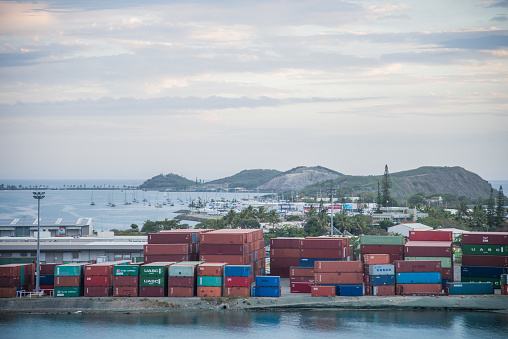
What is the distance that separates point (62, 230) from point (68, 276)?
2065cm

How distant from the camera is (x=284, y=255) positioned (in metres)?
44.2

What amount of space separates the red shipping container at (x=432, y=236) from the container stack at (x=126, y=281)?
20.1 meters

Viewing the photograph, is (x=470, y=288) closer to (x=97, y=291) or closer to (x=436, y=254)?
(x=436, y=254)

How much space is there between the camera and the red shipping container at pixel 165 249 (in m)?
40.9

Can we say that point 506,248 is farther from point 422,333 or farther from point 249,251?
point 249,251

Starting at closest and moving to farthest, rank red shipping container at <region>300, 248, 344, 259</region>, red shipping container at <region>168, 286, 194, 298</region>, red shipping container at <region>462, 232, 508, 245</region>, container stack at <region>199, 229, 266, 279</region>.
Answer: red shipping container at <region>168, 286, 194, 298</region>, container stack at <region>199, 229, 266, 279</region>, red shipping container at <region>462, 232, 508, 245</region>, red shipping container at <region>300, 248, 344, 259</region>

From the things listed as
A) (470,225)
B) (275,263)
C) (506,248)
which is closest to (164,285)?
(275,263)

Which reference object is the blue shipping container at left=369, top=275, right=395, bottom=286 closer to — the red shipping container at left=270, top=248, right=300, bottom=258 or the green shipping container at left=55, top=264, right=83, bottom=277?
the red shipping container at left=270, top=248, right=300, bottom=258

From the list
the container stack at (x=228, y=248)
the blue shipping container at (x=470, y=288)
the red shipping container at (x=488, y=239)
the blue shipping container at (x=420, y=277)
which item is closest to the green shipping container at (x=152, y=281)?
the container stack at (x=228, y=248)

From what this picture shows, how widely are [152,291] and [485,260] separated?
22654mm

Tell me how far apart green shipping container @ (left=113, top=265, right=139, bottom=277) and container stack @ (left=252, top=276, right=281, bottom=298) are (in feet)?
25.6

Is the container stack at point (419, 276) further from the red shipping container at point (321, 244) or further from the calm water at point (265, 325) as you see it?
the red shipping container at point (321, 244)

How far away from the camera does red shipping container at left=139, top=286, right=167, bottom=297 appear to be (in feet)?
125

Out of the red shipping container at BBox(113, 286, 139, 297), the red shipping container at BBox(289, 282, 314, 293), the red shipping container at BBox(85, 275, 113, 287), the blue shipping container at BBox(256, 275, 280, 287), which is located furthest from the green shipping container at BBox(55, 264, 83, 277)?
the red shipping container at BBox(289, 282, 314, 293)
